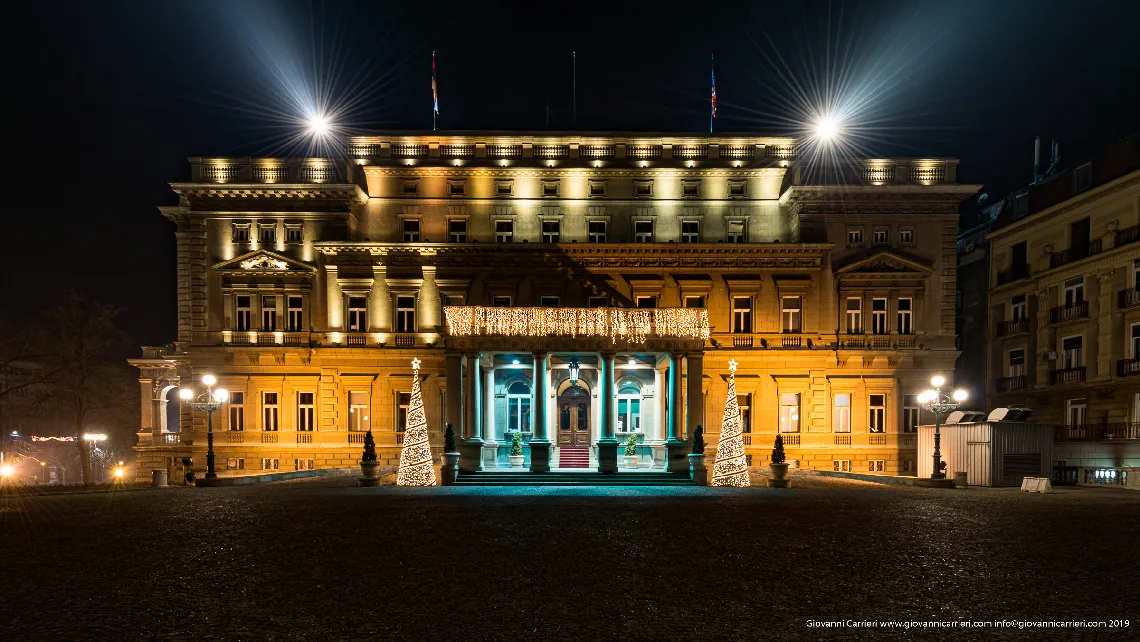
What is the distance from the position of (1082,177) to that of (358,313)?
127 ft

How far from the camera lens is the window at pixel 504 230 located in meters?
→ 37.9

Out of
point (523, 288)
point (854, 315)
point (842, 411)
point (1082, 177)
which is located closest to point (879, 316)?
point (854, 315)

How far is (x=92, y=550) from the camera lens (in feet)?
38.9

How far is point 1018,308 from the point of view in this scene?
126 feet

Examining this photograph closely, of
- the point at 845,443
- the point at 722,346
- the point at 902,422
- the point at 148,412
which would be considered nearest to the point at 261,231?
the point at 148,412

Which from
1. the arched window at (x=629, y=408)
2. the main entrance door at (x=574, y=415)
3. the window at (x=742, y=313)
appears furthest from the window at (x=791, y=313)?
the main entrance door at (x=574, y=415)

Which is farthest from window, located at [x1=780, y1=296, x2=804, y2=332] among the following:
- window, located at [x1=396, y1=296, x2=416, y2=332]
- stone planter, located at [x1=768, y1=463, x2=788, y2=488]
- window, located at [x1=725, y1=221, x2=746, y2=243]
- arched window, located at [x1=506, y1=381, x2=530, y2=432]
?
window, located at [x1=396, y1=296, x2=416, y2=332]

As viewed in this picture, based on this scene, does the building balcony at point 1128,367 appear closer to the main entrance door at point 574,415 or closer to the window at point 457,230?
the main entrance door at point 574,415

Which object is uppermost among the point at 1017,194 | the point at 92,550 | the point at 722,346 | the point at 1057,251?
the point at 1017,194

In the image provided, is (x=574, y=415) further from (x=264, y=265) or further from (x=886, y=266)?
(x=886, y=266)

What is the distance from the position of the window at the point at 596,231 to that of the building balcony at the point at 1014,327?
77.0 feet

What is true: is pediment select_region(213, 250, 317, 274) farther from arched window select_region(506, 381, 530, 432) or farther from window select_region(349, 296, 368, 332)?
arched window select_region(506, 381, 530, 432)

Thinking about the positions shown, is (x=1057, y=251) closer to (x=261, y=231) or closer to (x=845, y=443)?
(x=845, y=443)

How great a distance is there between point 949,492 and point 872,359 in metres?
14.7
